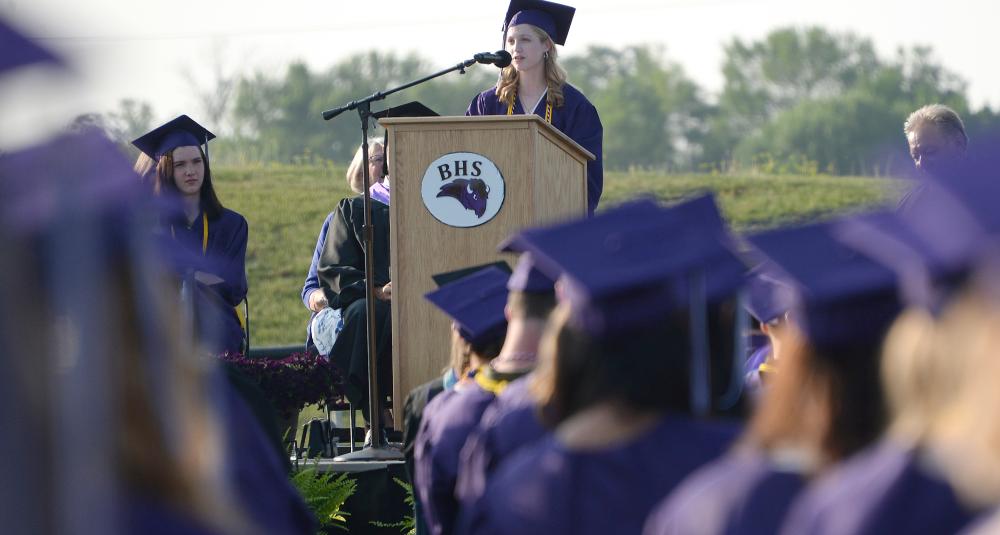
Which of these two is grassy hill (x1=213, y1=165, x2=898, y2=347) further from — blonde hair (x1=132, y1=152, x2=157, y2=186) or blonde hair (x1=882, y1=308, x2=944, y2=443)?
blonde hair (x1=882, y1=308, x2=944, y2=443)

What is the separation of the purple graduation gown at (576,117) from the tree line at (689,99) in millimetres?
41238

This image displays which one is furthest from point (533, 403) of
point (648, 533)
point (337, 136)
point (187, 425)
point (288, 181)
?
point (337, 136)

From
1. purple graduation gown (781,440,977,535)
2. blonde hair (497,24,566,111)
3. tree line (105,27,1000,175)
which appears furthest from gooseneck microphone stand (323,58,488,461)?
tree line (105,27,1000,175)

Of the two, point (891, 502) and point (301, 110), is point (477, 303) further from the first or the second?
point (301, 110)

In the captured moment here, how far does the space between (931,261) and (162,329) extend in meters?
0.97

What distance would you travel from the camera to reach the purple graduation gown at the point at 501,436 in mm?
3182

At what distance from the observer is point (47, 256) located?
156 cm

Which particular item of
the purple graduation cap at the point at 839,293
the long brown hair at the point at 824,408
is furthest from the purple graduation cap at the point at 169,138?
the long brown hair at the point at 824,408

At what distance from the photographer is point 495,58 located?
21.8 feet

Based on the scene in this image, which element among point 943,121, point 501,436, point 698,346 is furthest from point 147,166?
point 698,346

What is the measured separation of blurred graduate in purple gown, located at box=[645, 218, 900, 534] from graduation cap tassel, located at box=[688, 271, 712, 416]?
1.11ft

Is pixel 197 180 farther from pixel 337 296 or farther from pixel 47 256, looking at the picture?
pixel 47 256

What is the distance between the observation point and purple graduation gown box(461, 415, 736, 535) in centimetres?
252

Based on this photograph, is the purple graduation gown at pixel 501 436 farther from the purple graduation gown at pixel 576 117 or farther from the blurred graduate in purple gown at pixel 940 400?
the purple graduation gown at pixel 576 117
